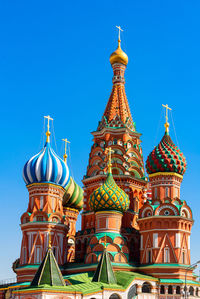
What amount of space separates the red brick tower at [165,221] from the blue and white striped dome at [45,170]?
604cm

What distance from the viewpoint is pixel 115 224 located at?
3725cm

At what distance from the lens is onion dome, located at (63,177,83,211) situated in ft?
150

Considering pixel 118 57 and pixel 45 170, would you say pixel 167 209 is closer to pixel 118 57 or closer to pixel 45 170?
pixel 45 170

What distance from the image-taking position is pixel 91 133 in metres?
44.4

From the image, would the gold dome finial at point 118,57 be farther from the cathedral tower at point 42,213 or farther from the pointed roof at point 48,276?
the pointed roof at point 48,276

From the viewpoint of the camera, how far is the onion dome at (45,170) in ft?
130

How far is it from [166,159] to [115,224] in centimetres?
545

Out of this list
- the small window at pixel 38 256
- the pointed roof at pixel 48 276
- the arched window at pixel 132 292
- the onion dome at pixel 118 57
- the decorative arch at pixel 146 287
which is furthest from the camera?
the onion dome at pixel 118 57

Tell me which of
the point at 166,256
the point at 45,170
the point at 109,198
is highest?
the point at 45,170

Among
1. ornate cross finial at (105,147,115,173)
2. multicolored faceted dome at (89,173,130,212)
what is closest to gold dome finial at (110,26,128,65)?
ornate cross finial at (105,147,115,173)

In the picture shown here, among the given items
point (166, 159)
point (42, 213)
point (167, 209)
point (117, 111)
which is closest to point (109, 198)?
point (167, 209)

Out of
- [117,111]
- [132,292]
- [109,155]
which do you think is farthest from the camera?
[117,111]

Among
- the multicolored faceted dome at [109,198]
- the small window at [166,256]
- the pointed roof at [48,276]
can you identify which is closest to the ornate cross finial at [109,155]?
the multicolored faceted dome at [109,198]

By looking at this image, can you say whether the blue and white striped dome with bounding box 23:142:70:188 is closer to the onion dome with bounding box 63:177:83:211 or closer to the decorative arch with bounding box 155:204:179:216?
the onion dome with bounding box 63:177:83:211
